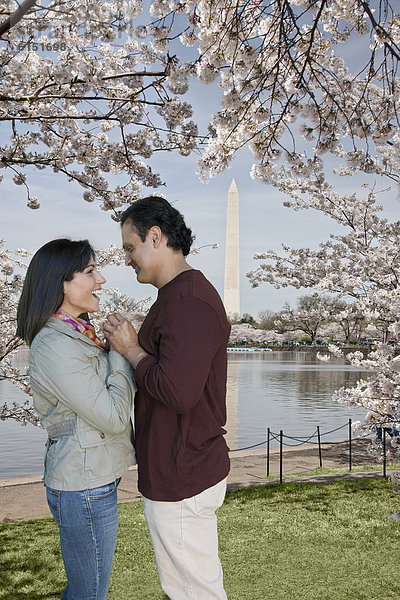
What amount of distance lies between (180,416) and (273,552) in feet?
12.5

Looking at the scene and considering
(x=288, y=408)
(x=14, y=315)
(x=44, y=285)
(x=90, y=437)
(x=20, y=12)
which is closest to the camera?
(x=90, y=437)

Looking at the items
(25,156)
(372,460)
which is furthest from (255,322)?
(25,156)

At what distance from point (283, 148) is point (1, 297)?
18.5 ft

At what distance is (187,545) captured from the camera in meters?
1.92

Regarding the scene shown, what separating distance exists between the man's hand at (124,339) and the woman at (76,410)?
0.04m

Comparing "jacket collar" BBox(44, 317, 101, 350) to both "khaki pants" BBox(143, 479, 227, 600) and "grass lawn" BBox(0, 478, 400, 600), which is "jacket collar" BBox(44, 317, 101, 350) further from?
"grass lawn" BBox(0, 478, 400, 600)

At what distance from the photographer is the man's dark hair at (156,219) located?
2.08 m

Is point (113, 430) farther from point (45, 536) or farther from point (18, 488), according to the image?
point (18, 488)

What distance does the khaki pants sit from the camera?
1.92 meters

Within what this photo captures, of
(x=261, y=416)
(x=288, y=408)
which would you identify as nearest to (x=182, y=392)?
(x=261, y=416)

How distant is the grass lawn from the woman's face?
2.92 meters

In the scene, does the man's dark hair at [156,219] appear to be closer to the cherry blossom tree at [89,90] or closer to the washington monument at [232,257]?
the cherry blossom tree at [89,90]

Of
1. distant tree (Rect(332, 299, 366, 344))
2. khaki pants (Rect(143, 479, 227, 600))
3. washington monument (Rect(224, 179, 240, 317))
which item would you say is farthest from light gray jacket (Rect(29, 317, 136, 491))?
washington monument (Rect(224, 179, 240, 317))

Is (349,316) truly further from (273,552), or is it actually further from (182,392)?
(182,392)
